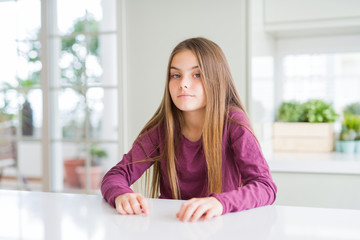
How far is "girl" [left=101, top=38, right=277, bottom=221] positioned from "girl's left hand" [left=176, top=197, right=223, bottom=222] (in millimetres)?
228

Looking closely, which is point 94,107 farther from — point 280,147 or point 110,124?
point 280,147

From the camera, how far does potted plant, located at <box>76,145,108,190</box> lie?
200 inches

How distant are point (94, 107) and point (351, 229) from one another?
4.98 m

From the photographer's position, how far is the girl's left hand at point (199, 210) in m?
0.79

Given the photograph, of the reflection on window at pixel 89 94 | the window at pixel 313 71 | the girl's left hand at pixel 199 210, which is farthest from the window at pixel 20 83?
the girl's left hand at pixel 199 210

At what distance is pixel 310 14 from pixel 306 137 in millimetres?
750

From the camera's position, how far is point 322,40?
2592 millimetres

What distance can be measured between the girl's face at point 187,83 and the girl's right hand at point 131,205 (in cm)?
42

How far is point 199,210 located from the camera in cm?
80

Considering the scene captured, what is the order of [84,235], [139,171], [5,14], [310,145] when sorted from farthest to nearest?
[5,14] < [310,145] < [139,171] < [84,235]

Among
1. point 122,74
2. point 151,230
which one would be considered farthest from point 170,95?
point 122,74

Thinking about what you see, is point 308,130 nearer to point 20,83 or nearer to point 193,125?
point 193,125

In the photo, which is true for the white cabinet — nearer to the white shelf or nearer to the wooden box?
the wooden box

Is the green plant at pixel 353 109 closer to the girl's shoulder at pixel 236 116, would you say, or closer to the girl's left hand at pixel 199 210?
the girl's shoulder at pixel 236 116
